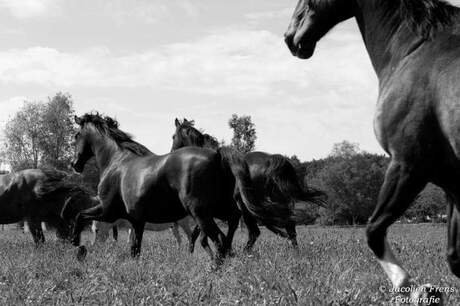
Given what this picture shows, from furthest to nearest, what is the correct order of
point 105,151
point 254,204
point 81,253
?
point 105,151 → point 81,253 → point 254,204

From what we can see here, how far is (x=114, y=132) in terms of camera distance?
11258 millimetres

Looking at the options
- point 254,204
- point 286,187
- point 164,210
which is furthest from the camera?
point 286,187

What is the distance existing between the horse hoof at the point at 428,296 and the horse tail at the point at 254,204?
4612 mm

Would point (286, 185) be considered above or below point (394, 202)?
below

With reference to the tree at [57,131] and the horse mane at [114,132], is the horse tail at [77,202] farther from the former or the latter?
the tree at [57,131]

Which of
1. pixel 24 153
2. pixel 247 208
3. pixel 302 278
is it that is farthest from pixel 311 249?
pixel 24 153

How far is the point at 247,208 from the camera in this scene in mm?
8570

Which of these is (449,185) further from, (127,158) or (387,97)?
(127,158)

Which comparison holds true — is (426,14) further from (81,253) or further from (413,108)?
(81,253)

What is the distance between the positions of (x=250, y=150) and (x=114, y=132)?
2545 inches

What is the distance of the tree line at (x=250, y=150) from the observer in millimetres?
61969

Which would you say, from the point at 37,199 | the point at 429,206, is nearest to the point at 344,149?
the point at 429,206

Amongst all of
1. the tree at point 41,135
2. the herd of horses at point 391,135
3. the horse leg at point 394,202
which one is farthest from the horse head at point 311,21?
the tree at point 41,135

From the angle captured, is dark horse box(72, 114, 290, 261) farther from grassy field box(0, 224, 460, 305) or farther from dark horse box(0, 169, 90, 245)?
dark horse box(0, 169, 90, 245)
